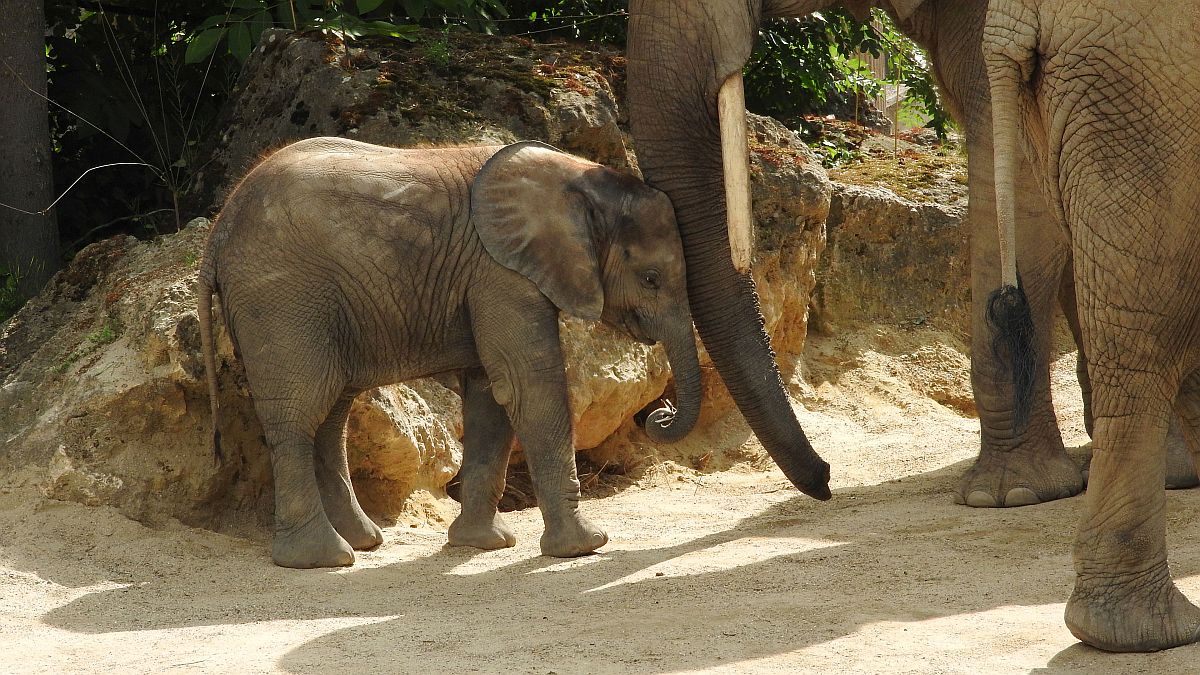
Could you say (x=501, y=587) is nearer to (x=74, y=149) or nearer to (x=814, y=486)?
(x=814, y=486)

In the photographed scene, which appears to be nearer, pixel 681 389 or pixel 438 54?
pixel 681 389

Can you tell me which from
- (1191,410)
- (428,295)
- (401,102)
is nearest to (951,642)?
(1191,410)

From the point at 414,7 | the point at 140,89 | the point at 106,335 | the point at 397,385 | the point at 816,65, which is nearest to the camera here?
the point at 106,335

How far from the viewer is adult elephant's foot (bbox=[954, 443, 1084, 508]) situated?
6.48 meters

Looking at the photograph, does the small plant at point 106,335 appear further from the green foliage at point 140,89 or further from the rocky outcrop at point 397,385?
the green foliage at point 140,89

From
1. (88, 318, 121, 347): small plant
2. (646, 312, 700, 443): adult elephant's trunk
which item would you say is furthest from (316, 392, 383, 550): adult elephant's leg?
(646, 312, 700, 443): adult elephant's trunk

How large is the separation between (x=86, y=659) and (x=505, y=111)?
4139 mm

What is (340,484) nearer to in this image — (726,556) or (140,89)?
(726,556)

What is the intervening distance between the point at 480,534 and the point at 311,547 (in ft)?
2.51

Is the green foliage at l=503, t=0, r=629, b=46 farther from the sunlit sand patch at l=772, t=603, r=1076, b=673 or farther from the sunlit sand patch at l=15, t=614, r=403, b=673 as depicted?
the sunlit sand patch at l=772, t=603, r=1076, b=673

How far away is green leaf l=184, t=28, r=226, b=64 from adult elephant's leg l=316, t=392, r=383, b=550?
6.95 ft

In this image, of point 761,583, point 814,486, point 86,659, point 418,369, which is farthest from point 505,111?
point 86,659

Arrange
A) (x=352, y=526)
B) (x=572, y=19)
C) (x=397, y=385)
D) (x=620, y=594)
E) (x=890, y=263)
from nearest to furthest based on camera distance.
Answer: (x=620, y=594)
(x=352, y=526)
(x=397, y=385)
(x=890, y=263)
(x=572, y=19)

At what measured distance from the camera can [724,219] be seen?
6395 mm
